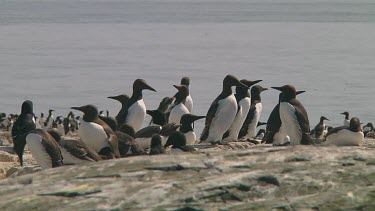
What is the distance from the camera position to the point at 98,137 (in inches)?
402

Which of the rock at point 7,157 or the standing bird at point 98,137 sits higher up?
the standing bird at point 98,137

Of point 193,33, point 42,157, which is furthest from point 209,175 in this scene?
point 193,33

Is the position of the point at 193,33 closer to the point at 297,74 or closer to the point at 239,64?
the point at 239,64

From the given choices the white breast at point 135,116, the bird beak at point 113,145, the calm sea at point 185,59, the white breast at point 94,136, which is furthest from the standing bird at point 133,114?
Result: the calm sea at point 185,59

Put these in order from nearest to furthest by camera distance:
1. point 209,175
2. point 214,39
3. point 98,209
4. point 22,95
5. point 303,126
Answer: point 98,209 → point 209,175 → point 303,126 → point 22,95 → point 214,39

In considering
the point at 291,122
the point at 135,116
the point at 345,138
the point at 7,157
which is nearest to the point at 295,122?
the point at 291,122

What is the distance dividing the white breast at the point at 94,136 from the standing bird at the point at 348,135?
4.47 meters

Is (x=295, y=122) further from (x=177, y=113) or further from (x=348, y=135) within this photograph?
(x=177, y=113)

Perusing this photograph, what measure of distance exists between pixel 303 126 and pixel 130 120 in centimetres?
→ 352

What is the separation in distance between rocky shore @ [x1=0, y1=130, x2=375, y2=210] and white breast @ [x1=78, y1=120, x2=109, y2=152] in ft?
15.6

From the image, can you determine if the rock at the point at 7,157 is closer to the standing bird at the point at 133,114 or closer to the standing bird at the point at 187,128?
the standing bird at the point at 133,114

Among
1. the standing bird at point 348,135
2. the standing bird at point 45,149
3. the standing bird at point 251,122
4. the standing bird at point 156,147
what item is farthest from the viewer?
the standing bird at point 251,122

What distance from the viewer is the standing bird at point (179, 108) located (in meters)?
14.2

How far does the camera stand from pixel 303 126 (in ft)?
39.3
